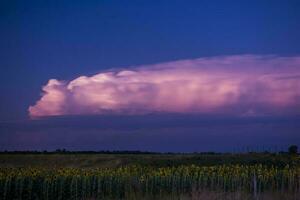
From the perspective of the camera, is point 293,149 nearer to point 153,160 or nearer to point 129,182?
point 153,160

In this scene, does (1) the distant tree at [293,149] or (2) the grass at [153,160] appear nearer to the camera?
(2) the grass at [153,160]

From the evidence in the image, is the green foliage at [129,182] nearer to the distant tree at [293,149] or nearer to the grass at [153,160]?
the grass at [153,160]

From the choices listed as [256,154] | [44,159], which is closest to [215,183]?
[256,154]

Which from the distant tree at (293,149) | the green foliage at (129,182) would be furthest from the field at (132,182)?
the distant tree at (293,149)

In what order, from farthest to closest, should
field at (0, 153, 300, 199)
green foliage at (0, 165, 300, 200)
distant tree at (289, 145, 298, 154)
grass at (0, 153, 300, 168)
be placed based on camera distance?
1. distant tree at (289, 145, 298, 154)
2. grass at (0, 153, 300, 168)
3. green foliage at (0, 165, 300, 200)
4. field at (0, 153, 300, 199)

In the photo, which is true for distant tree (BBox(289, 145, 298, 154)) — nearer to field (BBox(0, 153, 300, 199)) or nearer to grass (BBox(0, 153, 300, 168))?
grass (BBox(0, 153, 300, 168))

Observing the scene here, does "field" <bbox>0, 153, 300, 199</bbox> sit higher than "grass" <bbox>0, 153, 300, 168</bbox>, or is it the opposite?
"grass" <bbox>0, 153, 300, 168</bbox>

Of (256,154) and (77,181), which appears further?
(256,154)

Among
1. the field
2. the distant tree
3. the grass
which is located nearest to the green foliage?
the field

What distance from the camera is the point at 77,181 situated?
34438 millimetres

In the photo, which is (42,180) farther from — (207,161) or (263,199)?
(207,161)

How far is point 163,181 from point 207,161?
1898cm

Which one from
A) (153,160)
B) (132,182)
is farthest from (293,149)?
(132,182)

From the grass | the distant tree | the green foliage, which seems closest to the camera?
the green foliage
